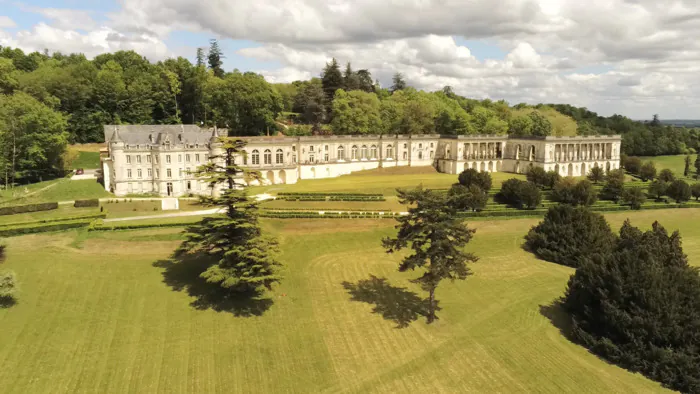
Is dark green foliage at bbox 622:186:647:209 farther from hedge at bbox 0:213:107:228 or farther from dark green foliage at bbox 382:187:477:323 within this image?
hedge at bbox 0:213:107:228

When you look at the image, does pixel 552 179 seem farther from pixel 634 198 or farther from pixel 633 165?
pixel 633 165

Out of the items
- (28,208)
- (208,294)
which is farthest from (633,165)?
(28,208)

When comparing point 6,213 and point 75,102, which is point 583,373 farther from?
point 75,102

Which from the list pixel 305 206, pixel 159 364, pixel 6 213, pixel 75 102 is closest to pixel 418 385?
pixel 159 364

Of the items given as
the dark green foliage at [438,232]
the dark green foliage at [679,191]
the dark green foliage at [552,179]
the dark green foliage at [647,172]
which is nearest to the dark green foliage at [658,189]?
the dark green foliage at [679,191]

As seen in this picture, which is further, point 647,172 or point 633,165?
point 633,165

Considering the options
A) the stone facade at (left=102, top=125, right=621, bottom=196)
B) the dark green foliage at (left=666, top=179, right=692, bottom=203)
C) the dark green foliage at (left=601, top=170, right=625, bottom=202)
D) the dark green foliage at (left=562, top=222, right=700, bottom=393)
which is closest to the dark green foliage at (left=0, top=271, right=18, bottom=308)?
the stone facade at (left=102, top=125, right=621, bottom=196)

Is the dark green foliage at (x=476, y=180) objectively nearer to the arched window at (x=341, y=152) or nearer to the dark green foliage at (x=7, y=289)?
the arched window at (x=341, y=152)
